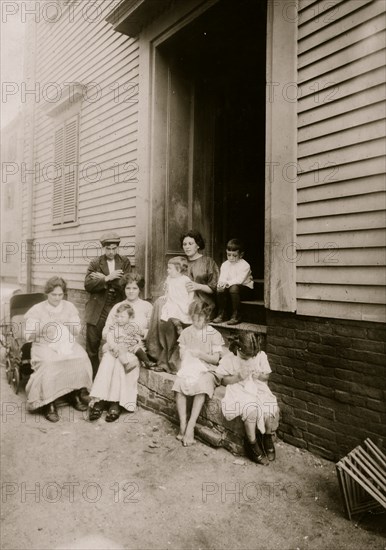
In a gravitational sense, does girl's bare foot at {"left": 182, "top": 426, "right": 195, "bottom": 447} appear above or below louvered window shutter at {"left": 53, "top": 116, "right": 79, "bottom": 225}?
below

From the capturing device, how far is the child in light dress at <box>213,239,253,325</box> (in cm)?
498

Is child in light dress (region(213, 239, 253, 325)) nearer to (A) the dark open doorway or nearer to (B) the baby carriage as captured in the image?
(A) the dark open doorway

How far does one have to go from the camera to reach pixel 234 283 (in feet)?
16.5

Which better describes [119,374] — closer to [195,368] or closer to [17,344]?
[195,368]

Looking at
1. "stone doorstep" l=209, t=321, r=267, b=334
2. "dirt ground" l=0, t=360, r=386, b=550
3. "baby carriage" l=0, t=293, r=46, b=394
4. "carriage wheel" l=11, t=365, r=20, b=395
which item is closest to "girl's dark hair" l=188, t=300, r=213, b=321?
"stone doorstep" l=209, t=321, r=267, b=334

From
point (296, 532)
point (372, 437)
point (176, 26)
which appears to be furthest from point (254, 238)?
point (296, 532)

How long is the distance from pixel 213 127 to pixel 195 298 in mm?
3288

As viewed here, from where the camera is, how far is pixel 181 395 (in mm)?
4117

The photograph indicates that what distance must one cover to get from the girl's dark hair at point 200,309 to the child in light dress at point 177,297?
11 cm

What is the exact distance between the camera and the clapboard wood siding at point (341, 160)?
3.35m

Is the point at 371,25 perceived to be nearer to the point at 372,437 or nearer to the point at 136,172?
the point at 372,437

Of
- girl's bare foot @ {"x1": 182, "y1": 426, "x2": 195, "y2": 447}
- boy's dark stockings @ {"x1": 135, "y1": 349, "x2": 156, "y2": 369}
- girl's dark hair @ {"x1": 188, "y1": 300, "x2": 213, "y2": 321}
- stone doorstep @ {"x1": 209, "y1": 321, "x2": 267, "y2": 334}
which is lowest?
girl's bare foot @ {"x1": 182, "y1": 426, "x2": 195, "y2": 447}

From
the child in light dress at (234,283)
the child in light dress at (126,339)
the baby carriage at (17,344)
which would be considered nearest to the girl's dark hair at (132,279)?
the child in light dress at (126,339)

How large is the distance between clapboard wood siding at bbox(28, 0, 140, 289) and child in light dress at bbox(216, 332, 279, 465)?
3.21 m
